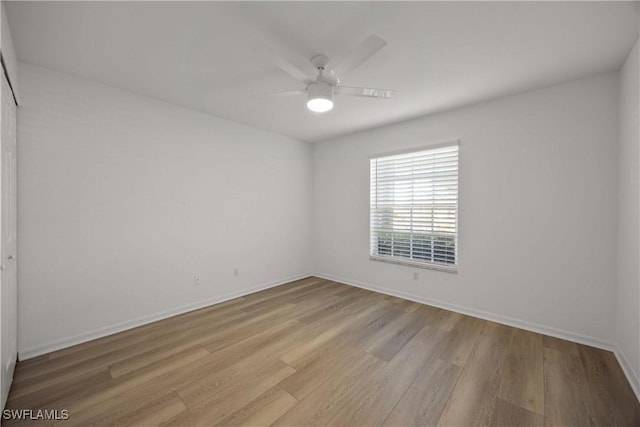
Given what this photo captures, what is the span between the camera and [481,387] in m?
1.97

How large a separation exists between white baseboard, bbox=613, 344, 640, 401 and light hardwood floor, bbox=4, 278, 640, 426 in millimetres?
46

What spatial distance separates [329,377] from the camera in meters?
2.09

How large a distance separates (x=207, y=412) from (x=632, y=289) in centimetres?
332

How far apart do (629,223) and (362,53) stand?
8.44ft

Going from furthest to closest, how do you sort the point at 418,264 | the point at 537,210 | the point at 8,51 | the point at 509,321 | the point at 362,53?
the point at 418,264, the point at 509,321, the point at 537,210, the point at 8,51, the point at 362,53

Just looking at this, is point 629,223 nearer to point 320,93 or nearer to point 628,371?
point 628,371

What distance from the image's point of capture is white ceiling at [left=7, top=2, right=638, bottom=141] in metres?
1.73

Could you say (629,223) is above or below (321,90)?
below

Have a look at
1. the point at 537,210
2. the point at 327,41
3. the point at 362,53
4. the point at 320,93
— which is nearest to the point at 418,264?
the point at 537,210

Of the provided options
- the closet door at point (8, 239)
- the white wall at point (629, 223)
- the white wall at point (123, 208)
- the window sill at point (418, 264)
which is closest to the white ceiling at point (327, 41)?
the white wall at point (629, 223)

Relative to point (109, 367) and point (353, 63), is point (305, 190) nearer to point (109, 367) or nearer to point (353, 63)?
point (353, 63)

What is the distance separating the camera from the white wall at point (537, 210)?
2508mm

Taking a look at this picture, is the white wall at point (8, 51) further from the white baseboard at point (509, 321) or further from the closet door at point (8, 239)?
the white baseboard at point (509, 321)

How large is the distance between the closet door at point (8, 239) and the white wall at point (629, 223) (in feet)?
14.6
